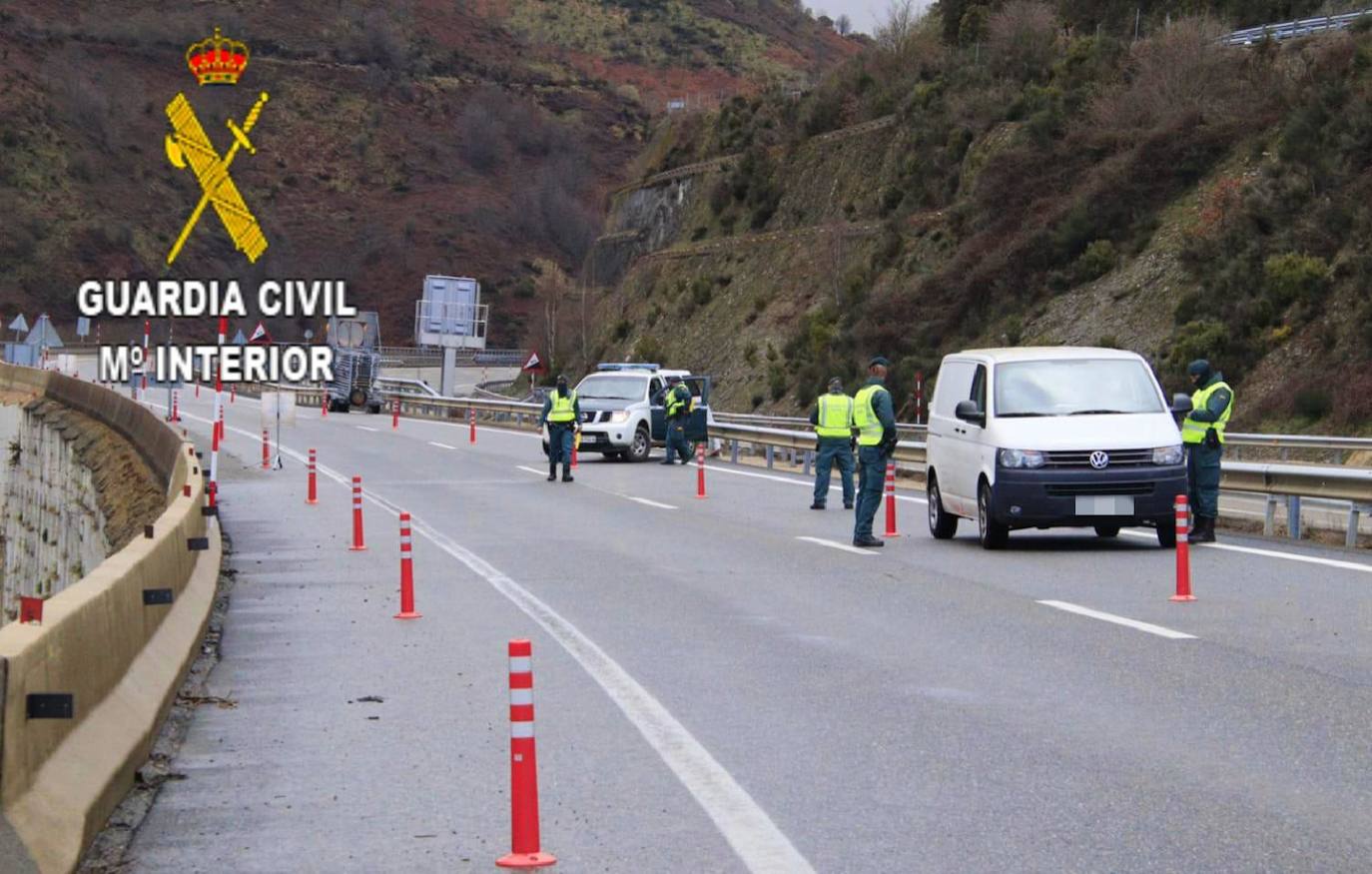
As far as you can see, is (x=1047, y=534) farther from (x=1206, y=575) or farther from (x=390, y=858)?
(x=390, y=858)

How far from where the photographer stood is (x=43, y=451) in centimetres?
4244

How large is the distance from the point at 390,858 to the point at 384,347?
381 feet

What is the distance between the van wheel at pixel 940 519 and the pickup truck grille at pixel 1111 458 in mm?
2403

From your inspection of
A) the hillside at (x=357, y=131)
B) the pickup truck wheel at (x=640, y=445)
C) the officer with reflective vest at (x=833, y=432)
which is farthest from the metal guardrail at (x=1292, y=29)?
the hillside at (x=357, y=131)

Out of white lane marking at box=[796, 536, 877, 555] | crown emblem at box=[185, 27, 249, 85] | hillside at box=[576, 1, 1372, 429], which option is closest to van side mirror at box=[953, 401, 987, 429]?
white lane marking at box=[796, 536, 877, 555]

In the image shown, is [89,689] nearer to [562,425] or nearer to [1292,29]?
[562,425]

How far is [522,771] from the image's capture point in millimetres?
6176

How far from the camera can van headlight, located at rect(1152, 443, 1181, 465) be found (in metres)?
17.5

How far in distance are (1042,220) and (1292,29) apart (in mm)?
10080

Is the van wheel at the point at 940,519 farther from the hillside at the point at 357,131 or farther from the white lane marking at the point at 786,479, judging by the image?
the hillside at the point at 357,131

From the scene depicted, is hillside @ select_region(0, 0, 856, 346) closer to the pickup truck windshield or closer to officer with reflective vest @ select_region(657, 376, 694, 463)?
the pickup truck windshield

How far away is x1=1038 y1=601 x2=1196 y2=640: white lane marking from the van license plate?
370 cm

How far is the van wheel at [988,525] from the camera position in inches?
704

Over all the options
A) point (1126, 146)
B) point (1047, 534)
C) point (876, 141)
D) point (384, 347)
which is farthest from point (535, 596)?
point (384, 347)
